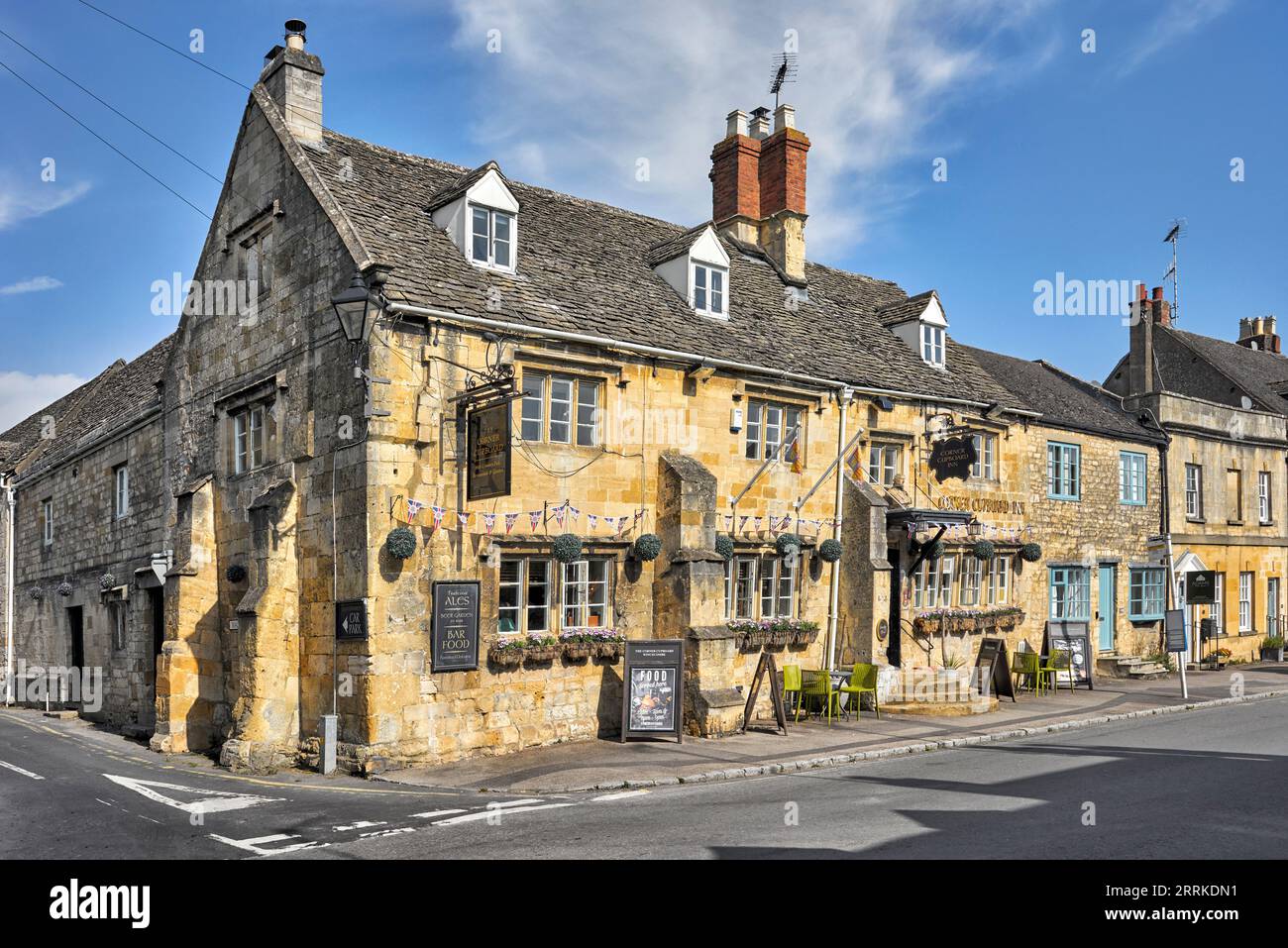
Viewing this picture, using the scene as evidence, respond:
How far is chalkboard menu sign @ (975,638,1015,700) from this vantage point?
69.3 feet

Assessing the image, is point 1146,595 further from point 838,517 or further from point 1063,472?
point 838,517

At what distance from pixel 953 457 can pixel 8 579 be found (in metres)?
27.3

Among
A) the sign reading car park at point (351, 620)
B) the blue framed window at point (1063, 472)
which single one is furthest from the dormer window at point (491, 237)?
the blue framed window at point (1063, 472)

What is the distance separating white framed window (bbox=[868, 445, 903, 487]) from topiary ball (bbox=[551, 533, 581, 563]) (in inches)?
318

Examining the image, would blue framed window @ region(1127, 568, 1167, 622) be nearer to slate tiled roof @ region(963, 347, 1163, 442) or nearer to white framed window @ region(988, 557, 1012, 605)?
slate tiled roof @ region(963, 347, 1163, 442)

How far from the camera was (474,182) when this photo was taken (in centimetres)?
1752

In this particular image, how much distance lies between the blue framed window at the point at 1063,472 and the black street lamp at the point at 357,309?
18.3 meters

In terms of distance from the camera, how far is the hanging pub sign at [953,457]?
2214cm

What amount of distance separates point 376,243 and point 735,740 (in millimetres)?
9599

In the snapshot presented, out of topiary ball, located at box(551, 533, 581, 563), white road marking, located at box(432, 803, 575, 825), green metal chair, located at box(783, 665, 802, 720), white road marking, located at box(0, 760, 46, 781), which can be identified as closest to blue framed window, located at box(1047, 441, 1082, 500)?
green metal chair, located at box(783, 665, 802, 720)

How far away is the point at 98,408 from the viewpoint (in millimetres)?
29672
